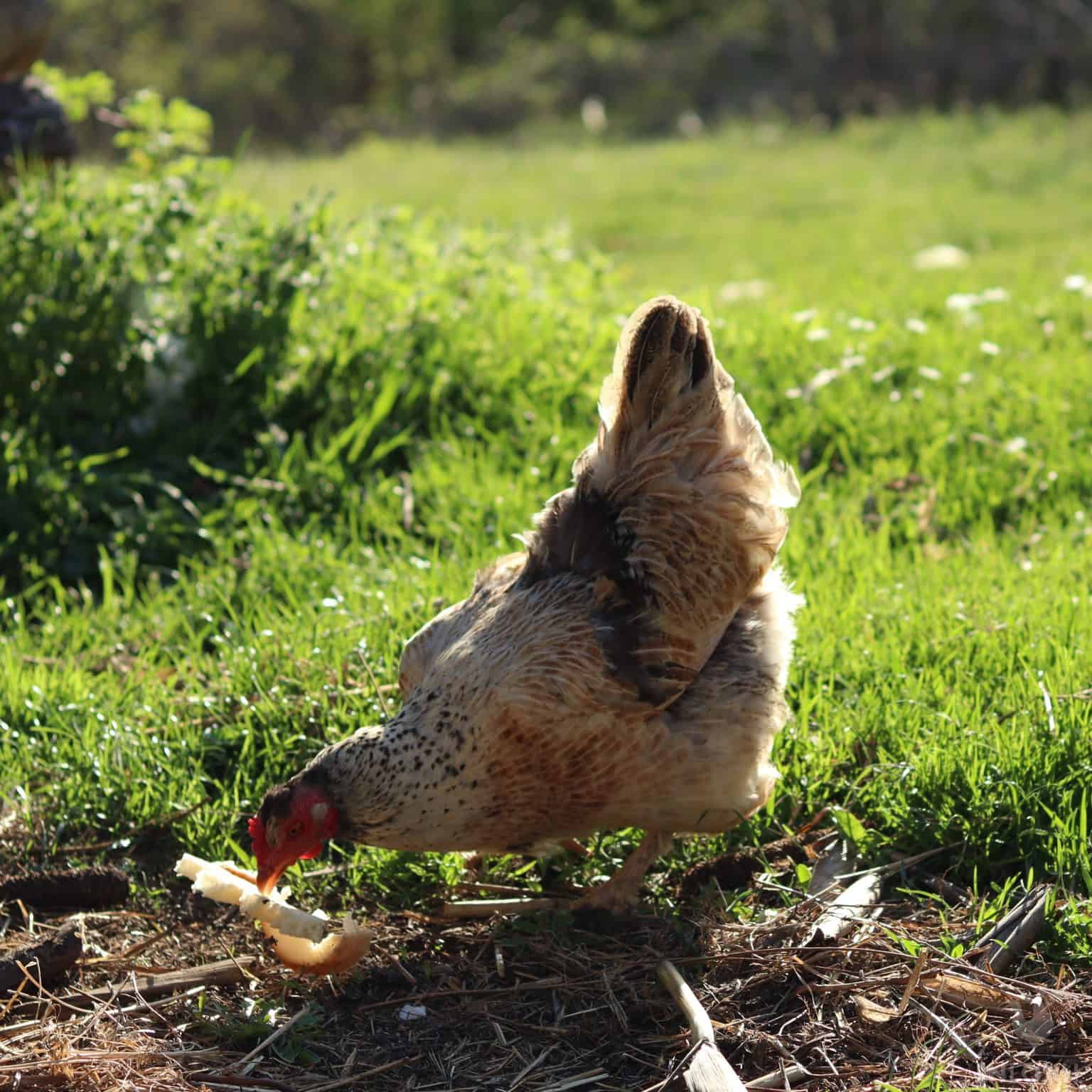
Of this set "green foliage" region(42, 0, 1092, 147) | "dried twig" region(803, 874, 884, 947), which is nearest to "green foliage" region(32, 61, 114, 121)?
"dried twig" region(803, 874, 884, 947)

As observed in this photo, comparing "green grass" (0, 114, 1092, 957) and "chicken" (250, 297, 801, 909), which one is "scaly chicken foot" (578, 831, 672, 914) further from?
"green grass" (0, 114, 1092, 957)

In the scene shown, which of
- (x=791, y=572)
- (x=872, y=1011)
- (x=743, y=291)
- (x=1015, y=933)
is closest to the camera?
(x=872, y=1011)

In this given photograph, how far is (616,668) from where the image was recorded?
3158 mm

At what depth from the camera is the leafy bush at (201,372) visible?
4.96 m

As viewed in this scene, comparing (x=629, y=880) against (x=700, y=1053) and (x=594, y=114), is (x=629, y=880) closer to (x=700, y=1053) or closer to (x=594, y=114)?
(x=700, y=1053)

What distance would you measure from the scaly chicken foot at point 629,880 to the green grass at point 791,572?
19cm

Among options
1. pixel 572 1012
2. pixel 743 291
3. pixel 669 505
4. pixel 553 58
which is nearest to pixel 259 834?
pixel 572 1012

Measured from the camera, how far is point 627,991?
9.86 feet

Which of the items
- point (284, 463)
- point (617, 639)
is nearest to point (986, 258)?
point (284, 463)

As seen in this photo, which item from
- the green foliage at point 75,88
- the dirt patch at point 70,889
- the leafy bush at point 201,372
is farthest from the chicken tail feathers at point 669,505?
the green foliage at point 75,88

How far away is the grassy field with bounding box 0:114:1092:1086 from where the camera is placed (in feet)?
11.3

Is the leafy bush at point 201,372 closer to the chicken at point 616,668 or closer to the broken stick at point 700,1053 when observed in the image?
the chicken at point 616,668

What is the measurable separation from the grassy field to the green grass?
12mm

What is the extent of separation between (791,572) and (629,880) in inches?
60.0
